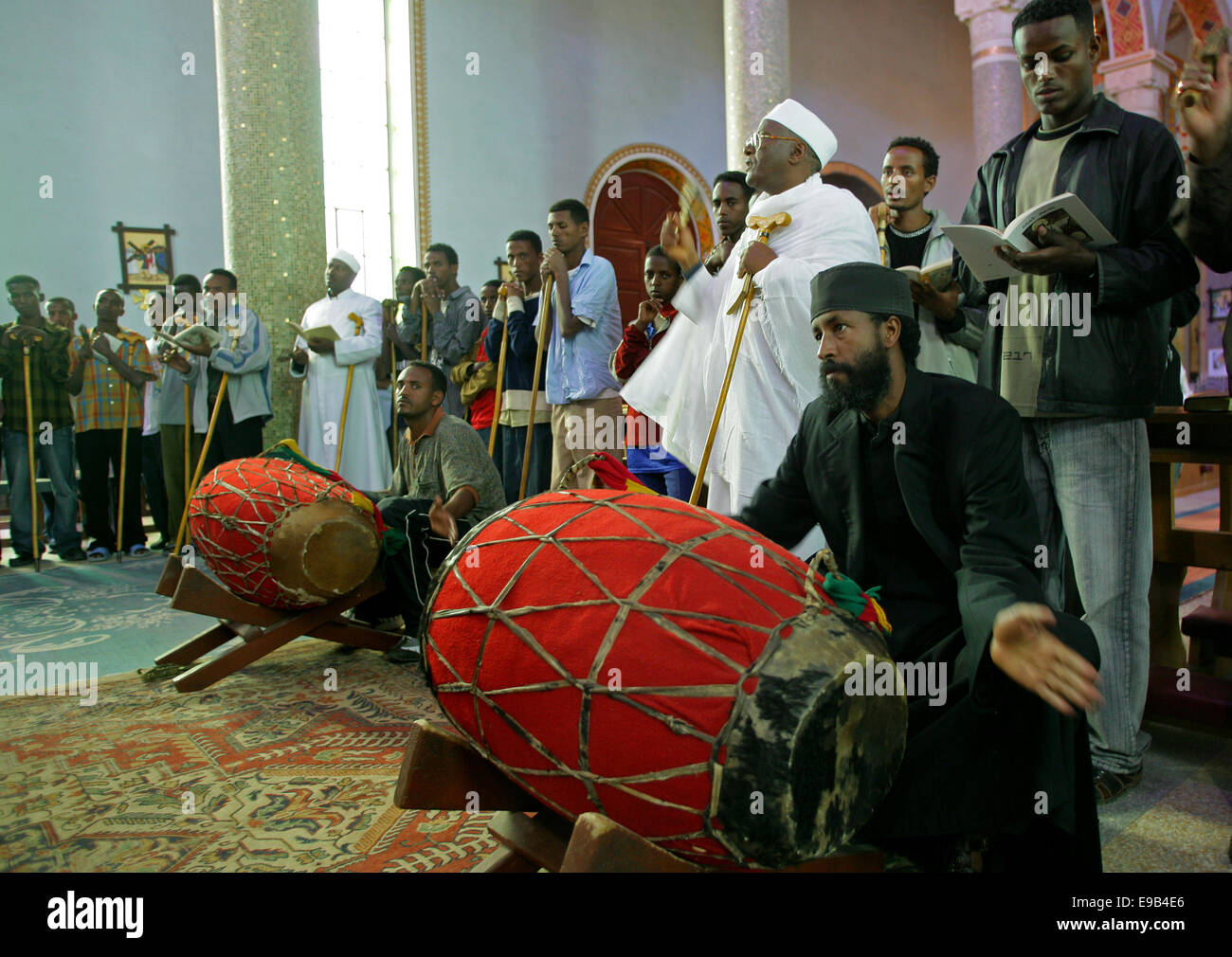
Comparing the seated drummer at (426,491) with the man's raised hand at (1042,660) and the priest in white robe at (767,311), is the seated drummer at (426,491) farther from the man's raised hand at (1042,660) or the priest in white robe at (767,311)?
the man's raised hand at (1042,660)

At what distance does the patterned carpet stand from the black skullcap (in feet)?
4.86

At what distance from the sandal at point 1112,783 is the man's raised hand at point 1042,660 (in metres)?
1.17

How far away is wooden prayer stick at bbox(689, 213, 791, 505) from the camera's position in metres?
2.91

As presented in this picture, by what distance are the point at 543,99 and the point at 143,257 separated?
14.3ft

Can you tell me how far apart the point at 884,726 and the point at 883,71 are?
1344cm

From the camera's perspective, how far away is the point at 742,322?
304cm

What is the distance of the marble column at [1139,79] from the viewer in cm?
1125

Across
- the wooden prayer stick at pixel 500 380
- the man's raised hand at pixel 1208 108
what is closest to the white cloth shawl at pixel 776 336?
the man's raised hand at pixel 1208 108

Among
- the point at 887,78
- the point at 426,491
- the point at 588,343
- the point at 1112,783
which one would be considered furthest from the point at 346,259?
the point at 887,78

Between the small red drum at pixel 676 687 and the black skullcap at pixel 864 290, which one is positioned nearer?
the small red drum at pixel 676 687

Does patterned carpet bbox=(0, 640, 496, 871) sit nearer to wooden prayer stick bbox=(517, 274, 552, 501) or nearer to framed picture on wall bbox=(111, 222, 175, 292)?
wooden prayer stick bbox=(517, 274, 552, 501)

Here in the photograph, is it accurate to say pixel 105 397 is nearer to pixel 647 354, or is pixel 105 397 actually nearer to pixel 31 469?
pixel 31 469
